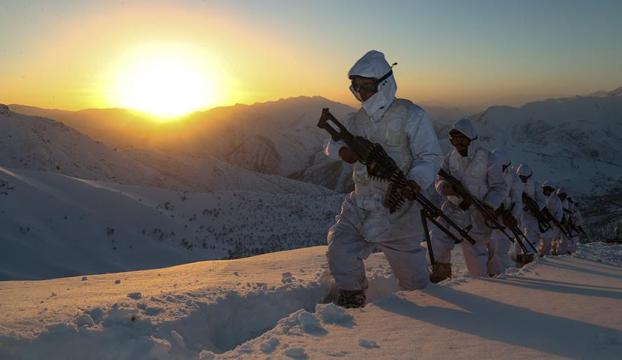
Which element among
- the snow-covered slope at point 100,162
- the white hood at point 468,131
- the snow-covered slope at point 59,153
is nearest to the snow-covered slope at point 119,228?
the white hood at point 468,131

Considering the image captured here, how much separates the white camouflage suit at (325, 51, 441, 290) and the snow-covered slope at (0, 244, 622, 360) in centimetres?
33

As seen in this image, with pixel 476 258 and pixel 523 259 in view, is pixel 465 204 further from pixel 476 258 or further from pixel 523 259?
pixel 523 259

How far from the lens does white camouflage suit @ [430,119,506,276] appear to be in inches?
246

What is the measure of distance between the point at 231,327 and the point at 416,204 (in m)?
1.81

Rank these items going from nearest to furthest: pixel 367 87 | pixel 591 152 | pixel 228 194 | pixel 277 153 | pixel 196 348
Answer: pixel 196 348 → pixel 367 87 → pixel 228 194 → pixel 277 153 → pixel 591 152

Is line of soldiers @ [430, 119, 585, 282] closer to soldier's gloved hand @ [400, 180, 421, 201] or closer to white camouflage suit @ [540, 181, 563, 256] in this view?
soldier's gloved hand @ [400, 180, 421, 201]

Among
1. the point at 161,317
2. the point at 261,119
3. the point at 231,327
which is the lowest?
the point at 231,327

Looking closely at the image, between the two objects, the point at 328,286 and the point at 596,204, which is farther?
the point at 596,204

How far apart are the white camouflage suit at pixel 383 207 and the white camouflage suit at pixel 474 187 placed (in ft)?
7.30

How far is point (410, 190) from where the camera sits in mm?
3771

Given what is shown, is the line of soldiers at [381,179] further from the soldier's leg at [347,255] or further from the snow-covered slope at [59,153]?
the snow-covered slope at [59,153]

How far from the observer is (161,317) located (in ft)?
10.5

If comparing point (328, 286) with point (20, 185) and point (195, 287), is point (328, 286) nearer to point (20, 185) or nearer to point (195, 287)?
point (195, 287)

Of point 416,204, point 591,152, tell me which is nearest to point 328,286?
point 416,204
